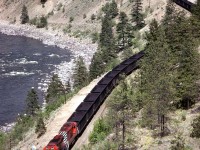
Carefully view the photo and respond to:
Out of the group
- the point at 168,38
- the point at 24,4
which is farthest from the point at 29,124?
the point at 24,4

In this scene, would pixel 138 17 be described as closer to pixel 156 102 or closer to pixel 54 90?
pixel 54 90

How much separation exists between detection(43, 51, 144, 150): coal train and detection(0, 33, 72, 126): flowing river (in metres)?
17.0

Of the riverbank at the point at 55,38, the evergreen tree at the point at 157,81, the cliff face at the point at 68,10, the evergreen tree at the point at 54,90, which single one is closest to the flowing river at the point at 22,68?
the riverbank at the point at 55,38

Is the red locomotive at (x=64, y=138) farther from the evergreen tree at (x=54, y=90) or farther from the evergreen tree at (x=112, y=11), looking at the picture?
the evergreen tree at (x=112, y=11)

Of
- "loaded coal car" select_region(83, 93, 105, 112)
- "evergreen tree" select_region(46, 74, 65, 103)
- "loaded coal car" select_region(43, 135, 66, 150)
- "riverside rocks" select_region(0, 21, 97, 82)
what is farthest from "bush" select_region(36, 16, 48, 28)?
"loaded coal car" select_region(43, 135, 66, 150)

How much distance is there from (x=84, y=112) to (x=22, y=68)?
4895 centimetres

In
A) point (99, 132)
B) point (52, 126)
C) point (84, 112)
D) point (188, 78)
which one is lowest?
point (52, 126)

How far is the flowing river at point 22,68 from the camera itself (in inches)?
2589

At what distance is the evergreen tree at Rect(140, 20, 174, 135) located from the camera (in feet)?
103

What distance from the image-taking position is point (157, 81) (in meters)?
32.6

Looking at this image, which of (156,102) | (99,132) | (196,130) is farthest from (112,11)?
(196,130)

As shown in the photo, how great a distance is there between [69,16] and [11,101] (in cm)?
6474

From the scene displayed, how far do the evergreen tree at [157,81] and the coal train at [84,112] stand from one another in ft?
17.8

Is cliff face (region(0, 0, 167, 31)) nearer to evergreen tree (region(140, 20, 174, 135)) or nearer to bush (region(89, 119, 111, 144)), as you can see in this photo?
evergreen tree (region(140, 20, 174, 135))
